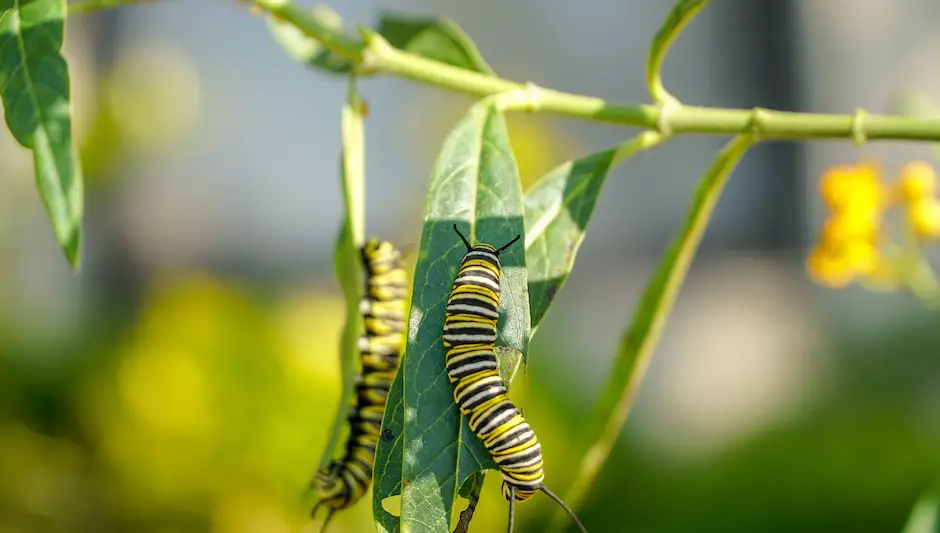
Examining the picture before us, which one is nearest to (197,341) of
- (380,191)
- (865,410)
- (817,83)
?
(865,410)

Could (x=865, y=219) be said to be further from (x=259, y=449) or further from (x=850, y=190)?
(x=259, y=449)

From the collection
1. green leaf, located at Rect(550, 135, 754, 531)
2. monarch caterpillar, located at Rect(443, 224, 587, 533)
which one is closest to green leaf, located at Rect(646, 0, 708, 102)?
green leaf, located at Rect(550, 135, 754, 531)

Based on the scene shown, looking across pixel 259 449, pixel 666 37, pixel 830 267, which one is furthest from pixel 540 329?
pixel 666 37

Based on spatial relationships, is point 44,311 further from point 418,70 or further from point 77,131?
point 418,70

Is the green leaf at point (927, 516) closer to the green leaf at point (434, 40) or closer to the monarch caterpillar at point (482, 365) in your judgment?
the monarch caterpillar at point (482, 365)

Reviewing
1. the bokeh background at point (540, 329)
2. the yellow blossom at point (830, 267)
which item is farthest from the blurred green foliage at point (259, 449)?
the yellow blossom at point (830, 267)

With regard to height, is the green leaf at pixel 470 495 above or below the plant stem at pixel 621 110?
below
